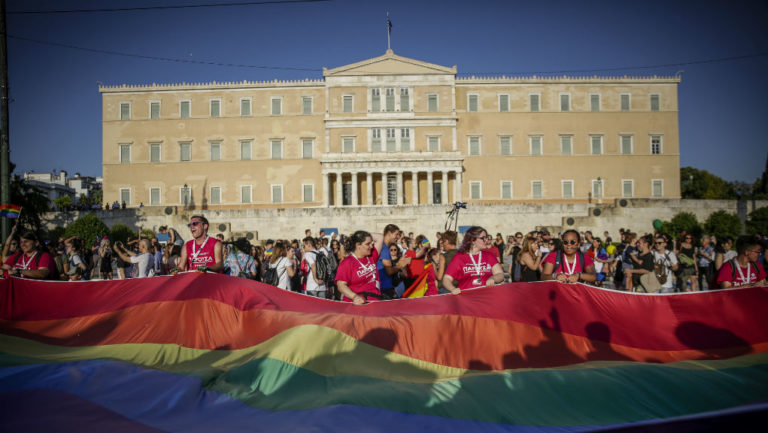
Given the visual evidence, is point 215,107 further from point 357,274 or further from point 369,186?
point 357,274

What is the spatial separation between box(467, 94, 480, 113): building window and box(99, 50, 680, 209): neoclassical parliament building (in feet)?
0.31

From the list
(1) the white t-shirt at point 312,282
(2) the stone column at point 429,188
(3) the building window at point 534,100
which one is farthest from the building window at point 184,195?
(1) the white t-shirt at point 312,282

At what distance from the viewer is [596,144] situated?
145 ft

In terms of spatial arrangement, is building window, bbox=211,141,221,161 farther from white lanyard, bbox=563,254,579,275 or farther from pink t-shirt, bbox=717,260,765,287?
pink t-shirt, bbox=717,260,765,287

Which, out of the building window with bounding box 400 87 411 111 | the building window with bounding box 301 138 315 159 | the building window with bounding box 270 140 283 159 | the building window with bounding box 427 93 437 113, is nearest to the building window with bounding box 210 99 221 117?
the building window with bounding box 270 140 283 159

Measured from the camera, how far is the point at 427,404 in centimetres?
353

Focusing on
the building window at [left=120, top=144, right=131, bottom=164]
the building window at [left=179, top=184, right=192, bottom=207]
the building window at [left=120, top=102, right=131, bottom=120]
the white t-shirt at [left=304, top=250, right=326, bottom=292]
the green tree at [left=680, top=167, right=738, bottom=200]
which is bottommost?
the white t-shirt at [left=304, top=250, right=326, bottom=292]

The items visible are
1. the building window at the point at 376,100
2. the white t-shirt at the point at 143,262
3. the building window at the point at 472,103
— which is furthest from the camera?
the building window at the point at 472,103

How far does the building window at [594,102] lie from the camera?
44188 mm

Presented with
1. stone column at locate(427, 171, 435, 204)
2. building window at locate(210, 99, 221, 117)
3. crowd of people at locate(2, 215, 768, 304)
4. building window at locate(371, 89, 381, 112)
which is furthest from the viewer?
building window at locate(210, 99, 221, 117)

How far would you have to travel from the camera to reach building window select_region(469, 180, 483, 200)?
43000mm

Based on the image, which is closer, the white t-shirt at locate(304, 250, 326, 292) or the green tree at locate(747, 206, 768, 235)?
the white t-shirt at locate(304, 250, 326, 292)

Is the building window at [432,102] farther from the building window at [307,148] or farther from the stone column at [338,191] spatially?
the building window at [307,148]

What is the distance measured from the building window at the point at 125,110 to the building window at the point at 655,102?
49.3 m
